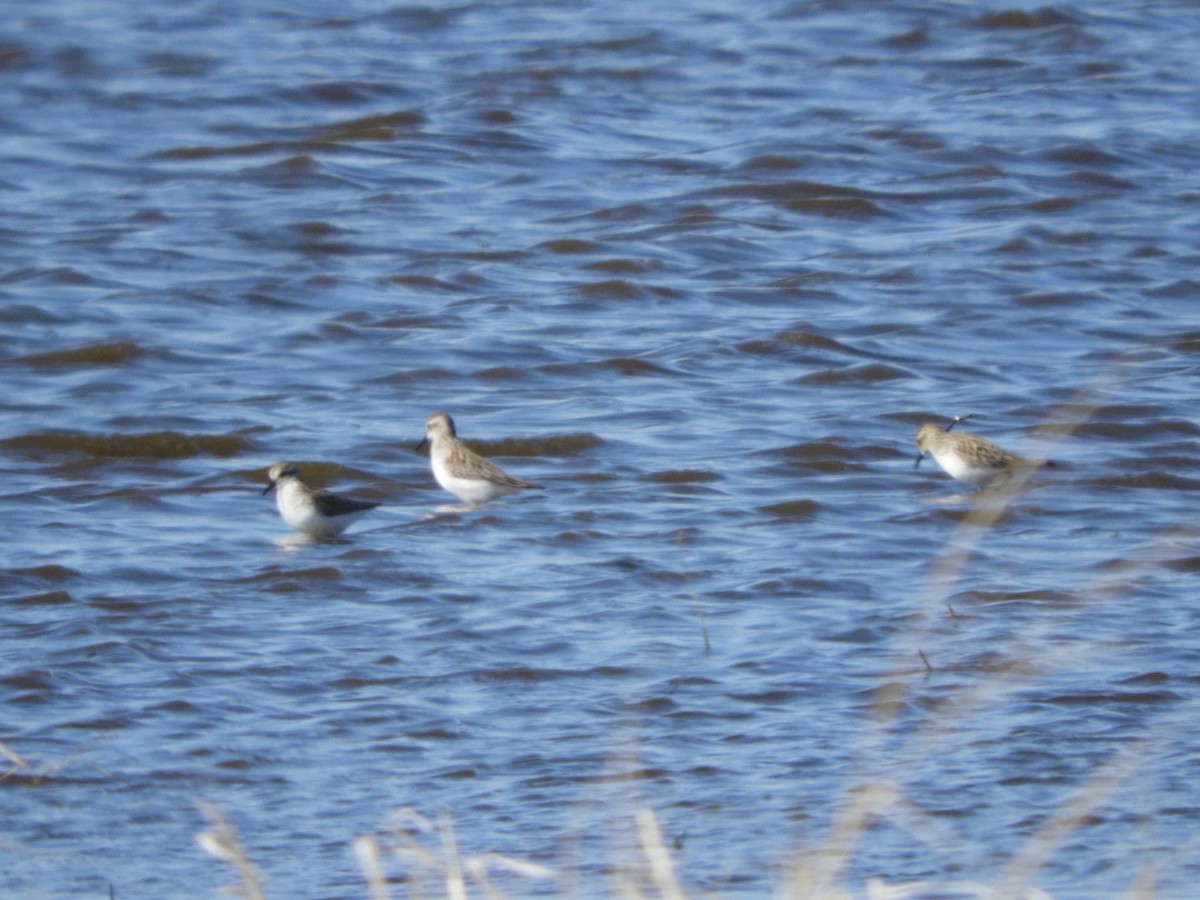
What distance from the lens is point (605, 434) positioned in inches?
436

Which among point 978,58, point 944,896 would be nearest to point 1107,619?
point 944,896

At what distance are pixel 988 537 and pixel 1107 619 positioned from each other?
1.39 m

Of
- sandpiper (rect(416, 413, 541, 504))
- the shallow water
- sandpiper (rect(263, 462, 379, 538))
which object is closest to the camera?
the shallow water

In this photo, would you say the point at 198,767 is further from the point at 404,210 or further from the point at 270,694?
the point at 404,210

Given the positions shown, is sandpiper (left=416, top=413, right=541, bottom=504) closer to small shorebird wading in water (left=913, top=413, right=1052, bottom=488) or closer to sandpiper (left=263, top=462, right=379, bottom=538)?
sandpiper (left=263, top=462, right=379, bottom=538)

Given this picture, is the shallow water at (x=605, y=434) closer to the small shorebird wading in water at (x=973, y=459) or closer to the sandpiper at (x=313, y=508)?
the sandpiper at (x=313, y=508)

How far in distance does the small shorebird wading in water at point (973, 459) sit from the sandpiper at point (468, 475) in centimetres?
188

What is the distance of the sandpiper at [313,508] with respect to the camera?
9.01m

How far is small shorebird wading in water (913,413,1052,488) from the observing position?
388 inches

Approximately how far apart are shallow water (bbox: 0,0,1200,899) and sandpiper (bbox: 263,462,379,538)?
0.12 meters

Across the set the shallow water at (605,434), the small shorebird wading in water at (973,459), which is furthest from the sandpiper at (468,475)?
the small shorebird wading in water at (973,459)

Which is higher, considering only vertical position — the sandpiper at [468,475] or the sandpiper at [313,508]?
the sandpiper at [313,508]

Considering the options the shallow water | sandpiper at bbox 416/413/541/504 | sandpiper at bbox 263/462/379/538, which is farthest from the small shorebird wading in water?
A: sandpiper at bbox 263/462/379/538

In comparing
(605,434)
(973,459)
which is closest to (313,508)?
(605,434)
